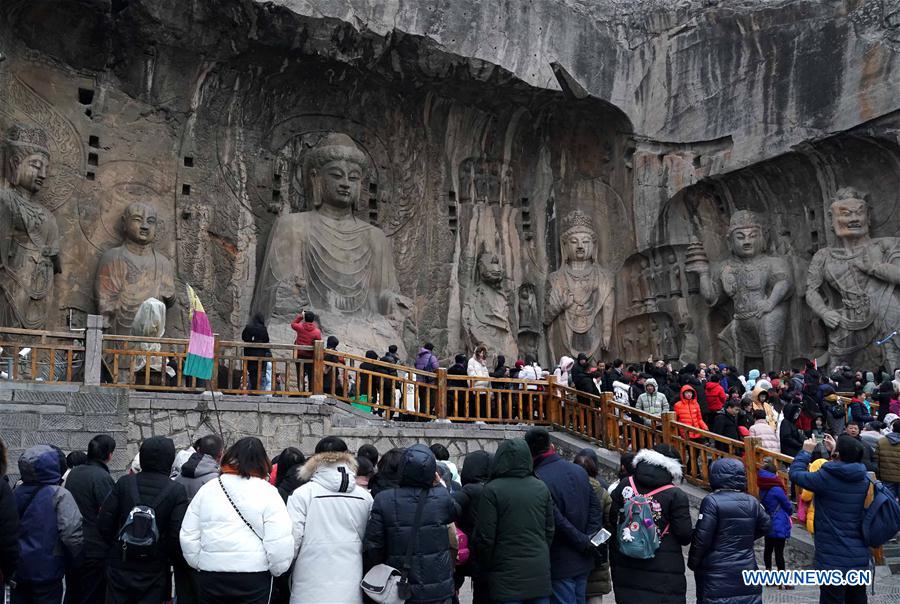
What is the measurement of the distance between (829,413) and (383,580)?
330 inches

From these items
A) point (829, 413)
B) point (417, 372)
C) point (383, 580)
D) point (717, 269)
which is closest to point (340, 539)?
point (383, 580)

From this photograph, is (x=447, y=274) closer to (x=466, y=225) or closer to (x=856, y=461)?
(x=466, y=225)

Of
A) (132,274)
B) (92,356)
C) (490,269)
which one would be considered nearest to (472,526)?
(92,356)

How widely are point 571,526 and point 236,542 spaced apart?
71.8 inches

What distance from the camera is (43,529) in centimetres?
545

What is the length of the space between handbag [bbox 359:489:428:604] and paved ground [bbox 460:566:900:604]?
128 inches

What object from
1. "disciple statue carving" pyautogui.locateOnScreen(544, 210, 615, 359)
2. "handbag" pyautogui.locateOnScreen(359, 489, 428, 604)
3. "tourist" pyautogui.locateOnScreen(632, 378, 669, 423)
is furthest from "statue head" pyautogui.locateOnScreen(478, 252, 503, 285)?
"handbag" pyautogui.locateOnScreen(359, 489, 428, 604)

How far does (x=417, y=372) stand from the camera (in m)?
11.8

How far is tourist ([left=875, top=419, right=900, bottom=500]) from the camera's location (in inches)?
343

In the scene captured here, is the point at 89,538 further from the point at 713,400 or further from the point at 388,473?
the point at 713,400

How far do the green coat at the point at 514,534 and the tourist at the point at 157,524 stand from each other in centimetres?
154

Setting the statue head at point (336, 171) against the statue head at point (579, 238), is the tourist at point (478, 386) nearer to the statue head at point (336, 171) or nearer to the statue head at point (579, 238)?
the statue head at point (336, 171)

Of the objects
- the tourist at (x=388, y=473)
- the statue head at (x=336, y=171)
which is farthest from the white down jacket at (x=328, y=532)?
the statue head at (x=336, y=171)

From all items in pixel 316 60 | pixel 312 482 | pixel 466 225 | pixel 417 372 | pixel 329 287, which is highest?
pixel 316 60
